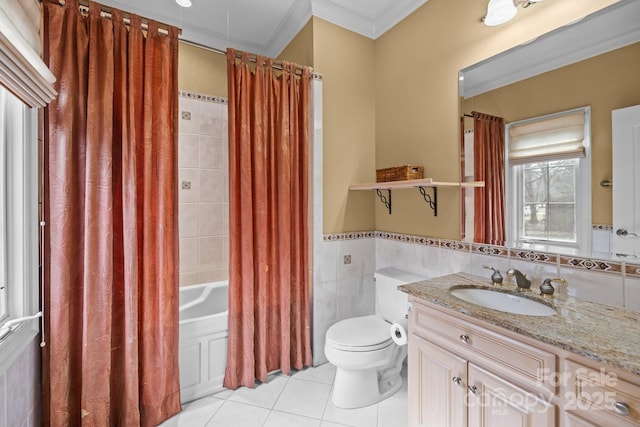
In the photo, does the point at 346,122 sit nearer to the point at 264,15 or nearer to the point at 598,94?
the point at 264,15

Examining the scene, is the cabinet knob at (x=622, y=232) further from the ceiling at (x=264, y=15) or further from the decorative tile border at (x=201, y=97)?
the decorative tile border at (x=201, y=97)

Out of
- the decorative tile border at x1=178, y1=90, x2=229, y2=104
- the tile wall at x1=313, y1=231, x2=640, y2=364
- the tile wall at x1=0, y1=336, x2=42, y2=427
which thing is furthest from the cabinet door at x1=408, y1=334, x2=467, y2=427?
the decorative tile border at x1=178, y1=90, x2=229, y2=104

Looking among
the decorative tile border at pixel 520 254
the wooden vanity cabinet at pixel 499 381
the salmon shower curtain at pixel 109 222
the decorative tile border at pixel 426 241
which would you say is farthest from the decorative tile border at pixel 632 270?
the salmon shower curtain at pixel 109 222

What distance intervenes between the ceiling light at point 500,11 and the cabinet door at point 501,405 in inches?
68.8

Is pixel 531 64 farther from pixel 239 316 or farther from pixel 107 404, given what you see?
pixel 107 404

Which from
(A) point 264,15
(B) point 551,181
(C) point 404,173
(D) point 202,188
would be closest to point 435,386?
(B) point 551,181

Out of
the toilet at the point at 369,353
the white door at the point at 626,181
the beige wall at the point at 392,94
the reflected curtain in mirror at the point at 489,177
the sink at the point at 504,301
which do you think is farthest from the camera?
the beige wall at the point at 392,94

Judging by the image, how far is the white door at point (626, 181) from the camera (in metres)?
1.14

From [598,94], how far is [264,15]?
2.30m

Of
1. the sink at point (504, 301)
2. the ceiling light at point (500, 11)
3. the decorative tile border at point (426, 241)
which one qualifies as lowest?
the sink at point (504, 301)

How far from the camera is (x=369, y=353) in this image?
1705 mm

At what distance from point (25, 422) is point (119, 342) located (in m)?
0.42

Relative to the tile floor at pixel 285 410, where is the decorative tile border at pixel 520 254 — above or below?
above

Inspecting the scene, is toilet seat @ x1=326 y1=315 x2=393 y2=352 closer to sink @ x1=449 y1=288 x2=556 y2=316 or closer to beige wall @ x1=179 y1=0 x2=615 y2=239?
sink @ x1=449 y1=288 x2=556 y2=316
